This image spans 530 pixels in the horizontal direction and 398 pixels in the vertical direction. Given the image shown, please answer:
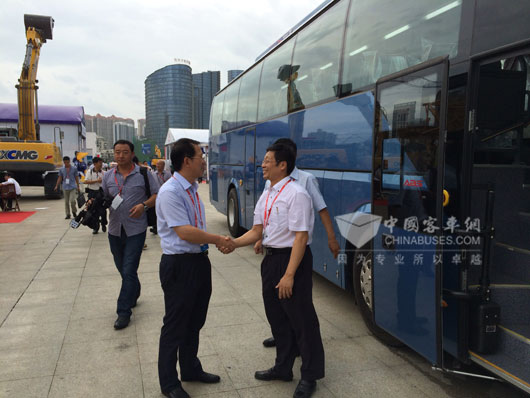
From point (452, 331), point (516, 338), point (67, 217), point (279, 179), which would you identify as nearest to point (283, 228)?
point (279, 179)

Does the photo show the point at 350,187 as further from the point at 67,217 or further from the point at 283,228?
the point at 67,217

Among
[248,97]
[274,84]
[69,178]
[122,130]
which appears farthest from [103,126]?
[274,84]

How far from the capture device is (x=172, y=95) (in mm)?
96125

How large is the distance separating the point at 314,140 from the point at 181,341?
9.60 ft

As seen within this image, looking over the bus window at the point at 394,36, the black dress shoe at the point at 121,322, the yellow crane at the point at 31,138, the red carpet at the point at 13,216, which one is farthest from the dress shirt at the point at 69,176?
the bus window at the point at 394,36

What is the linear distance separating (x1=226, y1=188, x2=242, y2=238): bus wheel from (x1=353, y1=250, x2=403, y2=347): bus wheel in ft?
16.1

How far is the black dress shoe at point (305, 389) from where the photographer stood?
9.13ft

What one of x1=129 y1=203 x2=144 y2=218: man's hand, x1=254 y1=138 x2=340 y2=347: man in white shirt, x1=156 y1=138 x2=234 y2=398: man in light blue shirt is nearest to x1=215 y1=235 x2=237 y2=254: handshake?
x1=156 y1=138 x2=234 y2=398: man in light blue shirt

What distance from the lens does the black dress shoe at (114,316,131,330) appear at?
4059mm

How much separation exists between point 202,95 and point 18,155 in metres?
88.9

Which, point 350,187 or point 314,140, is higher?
point 314,140

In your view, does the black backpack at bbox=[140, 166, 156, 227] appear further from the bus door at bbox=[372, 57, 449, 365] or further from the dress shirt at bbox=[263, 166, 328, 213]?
the bus door at bbox=[372, 57, 449, 365]

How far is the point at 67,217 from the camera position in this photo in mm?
11945

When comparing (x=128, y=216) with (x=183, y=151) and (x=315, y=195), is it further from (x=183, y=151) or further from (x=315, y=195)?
(x=315, y=195)
